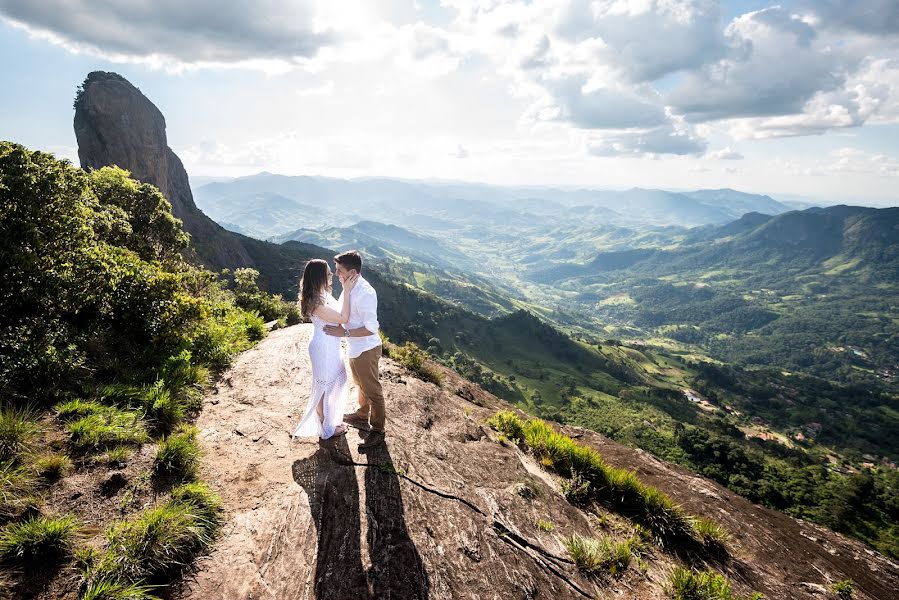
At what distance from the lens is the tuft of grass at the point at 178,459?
242 inches

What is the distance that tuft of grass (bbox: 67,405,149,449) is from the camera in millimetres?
6109

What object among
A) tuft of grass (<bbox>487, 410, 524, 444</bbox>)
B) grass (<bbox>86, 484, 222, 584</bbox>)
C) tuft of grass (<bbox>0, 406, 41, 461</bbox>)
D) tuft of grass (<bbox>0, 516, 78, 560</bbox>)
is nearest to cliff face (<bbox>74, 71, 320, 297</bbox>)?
tuft of grass (<bbox>487, 410, 524, 444</bbox>)

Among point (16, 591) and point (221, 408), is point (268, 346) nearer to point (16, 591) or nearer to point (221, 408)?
point (221, 408)

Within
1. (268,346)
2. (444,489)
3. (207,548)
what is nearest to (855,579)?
(444,489)

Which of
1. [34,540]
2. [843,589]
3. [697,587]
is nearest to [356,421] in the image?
[34,540]

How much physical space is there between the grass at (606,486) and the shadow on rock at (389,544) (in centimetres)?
449

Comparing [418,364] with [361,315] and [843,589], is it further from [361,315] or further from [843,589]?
[843,589]

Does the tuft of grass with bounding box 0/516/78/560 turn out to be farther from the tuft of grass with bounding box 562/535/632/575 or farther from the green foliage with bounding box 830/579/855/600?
the green foliage with bounding box 830/579/855/600

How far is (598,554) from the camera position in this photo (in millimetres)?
6625

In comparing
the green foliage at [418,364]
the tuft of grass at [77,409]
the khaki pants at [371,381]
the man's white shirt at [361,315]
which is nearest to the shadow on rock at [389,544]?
the khaki pants at [371,381]

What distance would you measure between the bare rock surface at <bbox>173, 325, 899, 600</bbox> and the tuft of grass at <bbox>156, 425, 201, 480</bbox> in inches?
16.9

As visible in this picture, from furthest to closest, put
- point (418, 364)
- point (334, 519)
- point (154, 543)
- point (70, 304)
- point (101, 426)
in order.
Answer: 1. point (418, 364)
2. point (70, 304)
3. point (101, 426)
4. point (334, 519)
5. point (154, 543)

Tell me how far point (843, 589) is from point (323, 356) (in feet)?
36.7

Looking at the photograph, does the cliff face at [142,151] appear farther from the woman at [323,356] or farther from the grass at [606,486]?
the grass at [606,486]
